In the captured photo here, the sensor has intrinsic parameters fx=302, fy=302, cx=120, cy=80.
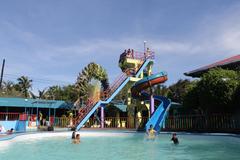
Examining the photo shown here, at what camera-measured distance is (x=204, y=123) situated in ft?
78.4

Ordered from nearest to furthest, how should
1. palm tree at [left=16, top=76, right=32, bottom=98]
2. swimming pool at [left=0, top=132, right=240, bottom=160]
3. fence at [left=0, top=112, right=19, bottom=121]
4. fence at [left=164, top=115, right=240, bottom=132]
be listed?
swimming pool at [left=0, top=132, right=240, bottom=160] → fence at [left=164, top=115, right=240, bottom=132] → fence at [left=0, top=112, right=19, bottom=121] → palm tree at [left=16, top=76, right=32, bottom=98]

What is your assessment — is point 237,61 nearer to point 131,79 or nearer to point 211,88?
point 211,88

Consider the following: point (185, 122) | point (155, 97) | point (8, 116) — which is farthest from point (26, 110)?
point (185, 122)

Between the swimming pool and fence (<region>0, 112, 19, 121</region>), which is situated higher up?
fence (<region>0, 112, 19, 121</region>)

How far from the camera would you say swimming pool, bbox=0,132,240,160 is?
38.5ft

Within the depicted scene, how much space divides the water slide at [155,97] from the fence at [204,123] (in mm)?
1798

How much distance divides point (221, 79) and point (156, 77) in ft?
17.4

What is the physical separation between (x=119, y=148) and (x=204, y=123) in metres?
10.9

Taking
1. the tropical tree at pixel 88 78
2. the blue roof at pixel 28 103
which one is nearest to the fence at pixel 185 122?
the blue roof at pixel 28 103

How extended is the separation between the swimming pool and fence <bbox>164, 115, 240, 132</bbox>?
11.5 ft

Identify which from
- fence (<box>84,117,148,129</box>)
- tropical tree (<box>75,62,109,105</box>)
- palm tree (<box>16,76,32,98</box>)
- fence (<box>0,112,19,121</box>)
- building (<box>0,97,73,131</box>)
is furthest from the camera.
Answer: palm tree (<box>16,76,32,98</box>)

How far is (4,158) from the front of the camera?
1112 centimetres

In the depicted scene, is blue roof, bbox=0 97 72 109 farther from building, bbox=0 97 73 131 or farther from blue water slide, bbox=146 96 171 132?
blue water slide, bbox=146 96 171 132

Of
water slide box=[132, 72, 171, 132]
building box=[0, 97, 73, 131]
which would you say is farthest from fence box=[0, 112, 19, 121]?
water slide box=[132, 72, 171, 132]
